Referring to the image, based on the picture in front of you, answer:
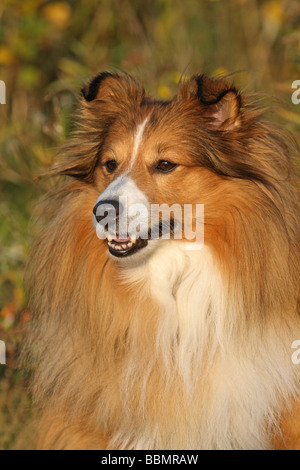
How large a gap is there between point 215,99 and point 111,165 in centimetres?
72

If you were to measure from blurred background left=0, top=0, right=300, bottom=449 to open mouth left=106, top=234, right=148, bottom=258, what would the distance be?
5.77 feet

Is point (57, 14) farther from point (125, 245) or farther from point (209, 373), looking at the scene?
point (209, 373)

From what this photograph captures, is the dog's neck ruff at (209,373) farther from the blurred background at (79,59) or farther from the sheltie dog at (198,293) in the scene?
the blurred background at (79,59)

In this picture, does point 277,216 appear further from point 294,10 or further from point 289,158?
point 294,10

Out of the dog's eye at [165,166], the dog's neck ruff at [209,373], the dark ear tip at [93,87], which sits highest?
the dark ear tip at [93,87]

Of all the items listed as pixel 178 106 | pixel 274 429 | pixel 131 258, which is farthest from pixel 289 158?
pixel 274 429

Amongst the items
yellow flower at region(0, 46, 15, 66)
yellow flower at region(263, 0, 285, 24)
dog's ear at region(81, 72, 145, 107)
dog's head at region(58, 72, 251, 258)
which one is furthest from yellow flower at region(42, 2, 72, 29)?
dog's head at region(58, 72, 251, 258)

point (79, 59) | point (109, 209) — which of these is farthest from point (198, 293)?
point (79, 59)

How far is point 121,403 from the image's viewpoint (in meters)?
3.73

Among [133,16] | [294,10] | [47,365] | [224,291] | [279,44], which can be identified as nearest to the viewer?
[224,291]

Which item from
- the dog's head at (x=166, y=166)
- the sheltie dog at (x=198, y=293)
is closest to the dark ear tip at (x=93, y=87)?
the dog's head at (x=166, y=166)

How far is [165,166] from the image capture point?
3.72 meters

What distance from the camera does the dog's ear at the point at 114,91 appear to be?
13.5ft

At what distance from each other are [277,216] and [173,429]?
124cm
